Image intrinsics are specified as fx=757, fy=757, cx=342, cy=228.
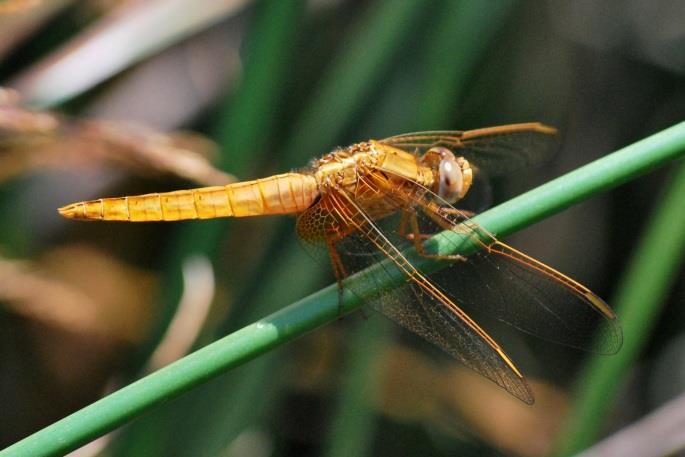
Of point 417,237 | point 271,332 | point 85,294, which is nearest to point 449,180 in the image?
point 417,237

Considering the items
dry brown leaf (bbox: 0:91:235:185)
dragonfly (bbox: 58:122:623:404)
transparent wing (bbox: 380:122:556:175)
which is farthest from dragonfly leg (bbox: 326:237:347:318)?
dry brown leaf (bbox: 0:91:235:185)

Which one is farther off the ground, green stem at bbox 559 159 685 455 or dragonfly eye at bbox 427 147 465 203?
dragonfly eye at bbox 427 147 465 203

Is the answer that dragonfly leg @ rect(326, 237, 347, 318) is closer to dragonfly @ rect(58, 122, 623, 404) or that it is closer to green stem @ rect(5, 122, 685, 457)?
dragonfly @ rect(58, 122, 623, 404)

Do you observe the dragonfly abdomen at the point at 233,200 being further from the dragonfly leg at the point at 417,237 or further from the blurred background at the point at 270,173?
the blurred background at the point at 270,173

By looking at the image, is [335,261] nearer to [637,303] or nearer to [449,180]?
[449,180]

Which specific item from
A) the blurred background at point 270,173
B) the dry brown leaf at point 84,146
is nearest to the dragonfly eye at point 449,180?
the blurred background at point 270,173

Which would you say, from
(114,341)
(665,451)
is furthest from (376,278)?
(114,341)
